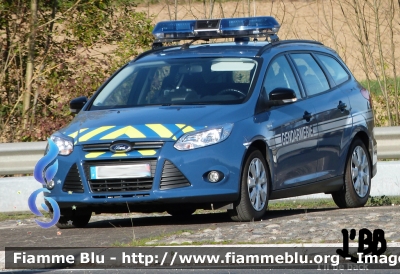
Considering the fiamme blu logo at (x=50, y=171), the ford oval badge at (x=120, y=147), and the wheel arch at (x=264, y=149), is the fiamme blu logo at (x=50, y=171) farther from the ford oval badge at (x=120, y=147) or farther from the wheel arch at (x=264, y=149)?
the wheel arch at (x=264, y=149)

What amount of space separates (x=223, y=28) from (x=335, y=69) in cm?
134

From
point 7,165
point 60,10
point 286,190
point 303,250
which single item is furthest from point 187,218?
point 60,10

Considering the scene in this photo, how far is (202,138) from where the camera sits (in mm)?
8391

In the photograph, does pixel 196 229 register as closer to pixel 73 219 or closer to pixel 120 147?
pixel 120 147

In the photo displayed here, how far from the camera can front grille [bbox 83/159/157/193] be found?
27.5 ft

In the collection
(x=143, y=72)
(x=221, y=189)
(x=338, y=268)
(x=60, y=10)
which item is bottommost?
(x=338, y=268)

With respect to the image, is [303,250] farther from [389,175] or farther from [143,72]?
[389,175]

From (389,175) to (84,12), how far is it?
482cm

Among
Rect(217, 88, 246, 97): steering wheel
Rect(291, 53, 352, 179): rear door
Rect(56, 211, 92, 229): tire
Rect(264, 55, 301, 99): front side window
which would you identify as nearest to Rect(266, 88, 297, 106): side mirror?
Rect(264, 55, 301, 99): front side window

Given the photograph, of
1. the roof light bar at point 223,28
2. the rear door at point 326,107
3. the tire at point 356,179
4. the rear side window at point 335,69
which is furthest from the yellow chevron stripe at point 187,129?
the rear side window at point 335,69

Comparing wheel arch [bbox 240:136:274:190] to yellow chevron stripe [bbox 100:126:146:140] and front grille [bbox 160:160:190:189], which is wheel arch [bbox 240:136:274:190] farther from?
yellow chevron stripe [bbox 100:126:146:140]

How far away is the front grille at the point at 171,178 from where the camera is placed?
8312mm

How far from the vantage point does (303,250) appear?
6.68m

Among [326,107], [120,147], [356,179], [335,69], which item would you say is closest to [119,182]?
[120,147]
